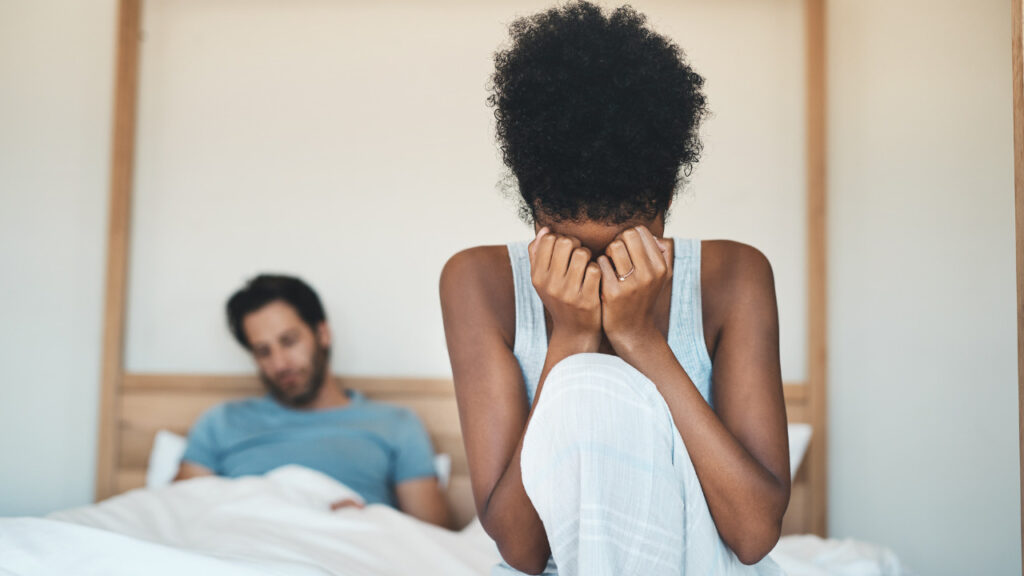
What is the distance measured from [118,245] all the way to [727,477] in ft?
7.43

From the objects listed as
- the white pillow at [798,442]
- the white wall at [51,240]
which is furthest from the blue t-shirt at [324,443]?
the white pillow at [798,442]

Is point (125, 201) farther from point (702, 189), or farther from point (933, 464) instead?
point (933, 464)

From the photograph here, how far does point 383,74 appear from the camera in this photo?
2.84 metres

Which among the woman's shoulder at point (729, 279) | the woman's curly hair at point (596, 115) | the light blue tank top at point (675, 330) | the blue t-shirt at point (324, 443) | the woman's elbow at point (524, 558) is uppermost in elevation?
the woman's curly hair at point (596, 115)

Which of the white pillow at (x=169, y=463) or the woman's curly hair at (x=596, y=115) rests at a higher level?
the woman's curly hair at (x=596, y=115)

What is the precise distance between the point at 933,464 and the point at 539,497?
70.6 inches

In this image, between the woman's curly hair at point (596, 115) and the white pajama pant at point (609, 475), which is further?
the woman's curly hair at point (596, 115)

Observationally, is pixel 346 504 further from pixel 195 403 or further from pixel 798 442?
pixel 798 442

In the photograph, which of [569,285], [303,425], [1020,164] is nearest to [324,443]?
[303,425]

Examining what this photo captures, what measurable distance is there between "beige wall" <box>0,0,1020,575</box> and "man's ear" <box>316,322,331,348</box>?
8 centimetres

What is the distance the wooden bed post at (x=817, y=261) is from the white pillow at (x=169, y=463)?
1.06 meters

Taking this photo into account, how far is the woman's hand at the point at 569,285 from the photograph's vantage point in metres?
1.16

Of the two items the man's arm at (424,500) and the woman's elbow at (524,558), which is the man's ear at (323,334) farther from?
the woman's elbow at (524,558)

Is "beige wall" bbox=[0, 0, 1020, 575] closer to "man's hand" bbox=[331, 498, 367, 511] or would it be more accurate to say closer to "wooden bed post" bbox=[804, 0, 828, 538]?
"wooden bed post" bbox=[804, 0, 828, 538]
